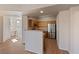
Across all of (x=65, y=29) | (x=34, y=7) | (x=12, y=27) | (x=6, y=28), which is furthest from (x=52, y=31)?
(x=34, y=7)

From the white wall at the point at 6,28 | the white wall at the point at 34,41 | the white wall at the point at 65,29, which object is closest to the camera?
the white wall at the point at 34,41

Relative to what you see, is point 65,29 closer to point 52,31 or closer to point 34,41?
point 34,41

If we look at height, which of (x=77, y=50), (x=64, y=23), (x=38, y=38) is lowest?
(x=77, y=50)

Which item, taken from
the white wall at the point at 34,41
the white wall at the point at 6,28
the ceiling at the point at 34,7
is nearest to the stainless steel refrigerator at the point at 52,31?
the white wall at the point at 6,28

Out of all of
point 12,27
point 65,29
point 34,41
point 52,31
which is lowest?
point 34,41

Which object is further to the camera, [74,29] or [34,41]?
[34,41]

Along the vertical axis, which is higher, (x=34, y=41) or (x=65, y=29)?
(x=65, y=29)

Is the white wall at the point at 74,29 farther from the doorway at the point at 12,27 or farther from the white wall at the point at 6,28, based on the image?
the white wall at the point at 6,28
